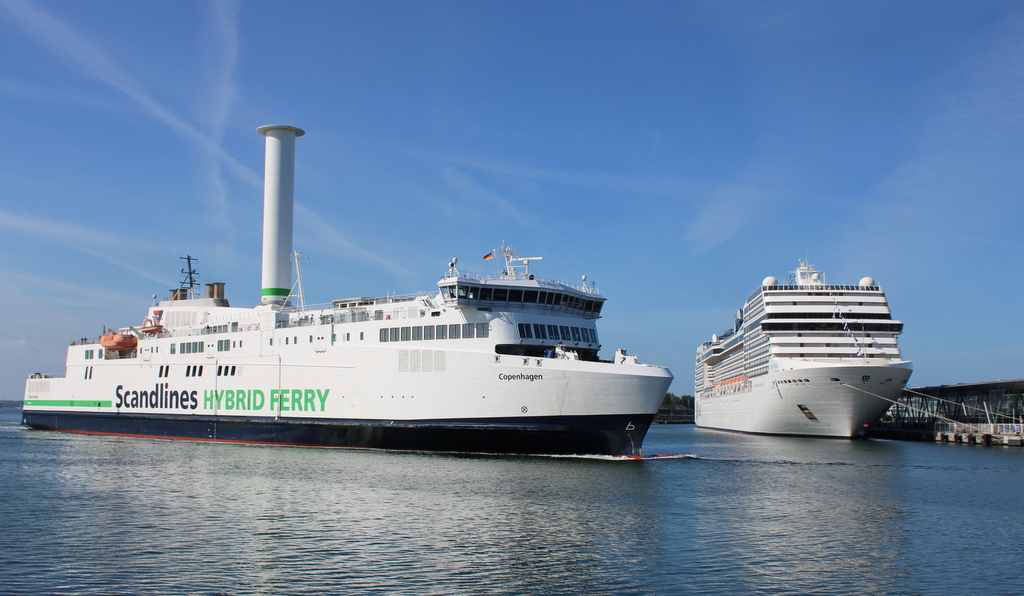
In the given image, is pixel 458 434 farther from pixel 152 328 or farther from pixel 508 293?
pixel 152 328

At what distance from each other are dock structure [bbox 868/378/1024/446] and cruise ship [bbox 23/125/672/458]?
3009 cm

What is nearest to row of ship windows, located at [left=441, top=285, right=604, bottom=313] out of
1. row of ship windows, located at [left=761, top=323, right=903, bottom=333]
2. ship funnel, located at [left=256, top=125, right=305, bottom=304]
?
ship funnel, located at [left=256, top=125, right=305, bottom=304]

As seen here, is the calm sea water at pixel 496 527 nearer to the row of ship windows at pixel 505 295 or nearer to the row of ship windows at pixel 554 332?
the row of ship windows at pixel 554 332

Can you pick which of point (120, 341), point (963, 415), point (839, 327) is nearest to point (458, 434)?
point (120, 341)

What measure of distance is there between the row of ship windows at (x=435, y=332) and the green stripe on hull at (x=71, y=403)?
2153cm

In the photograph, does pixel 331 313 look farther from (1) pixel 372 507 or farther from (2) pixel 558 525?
(2) pixel 558 525

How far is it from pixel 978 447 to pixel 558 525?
128 ft

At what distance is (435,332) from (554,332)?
4.68 metres

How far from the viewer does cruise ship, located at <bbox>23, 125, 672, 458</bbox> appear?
90.9ft

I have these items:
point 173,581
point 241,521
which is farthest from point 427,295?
point 173,581

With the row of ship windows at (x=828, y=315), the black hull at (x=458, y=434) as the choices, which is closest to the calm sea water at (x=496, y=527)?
the black hull at (x=458, y=434)

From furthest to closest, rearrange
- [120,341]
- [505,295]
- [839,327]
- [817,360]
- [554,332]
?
[839,327]
[817,360]
[120,341]
[554,332]
[505,295]

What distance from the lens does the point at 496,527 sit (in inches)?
673

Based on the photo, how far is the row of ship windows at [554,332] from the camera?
2948cm
